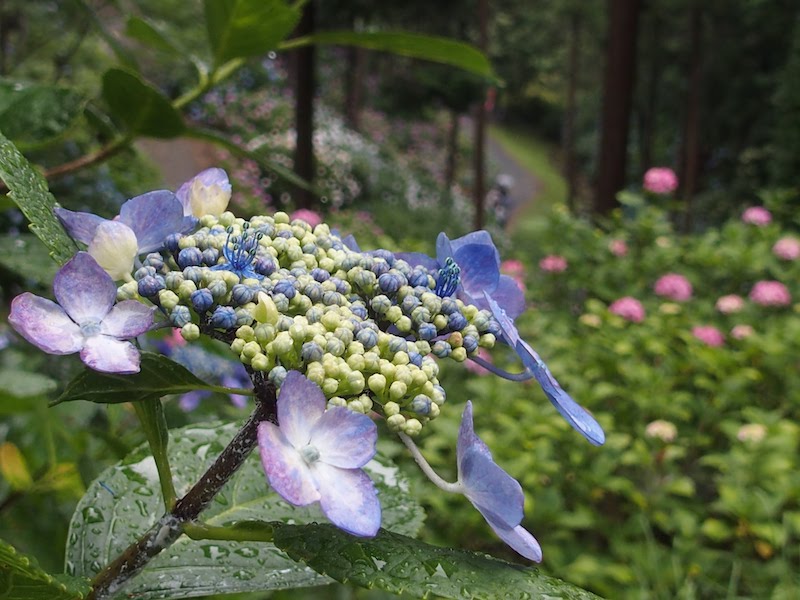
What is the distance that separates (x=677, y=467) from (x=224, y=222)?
7.59 feet

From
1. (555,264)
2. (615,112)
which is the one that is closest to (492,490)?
(555,264)

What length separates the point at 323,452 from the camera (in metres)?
0.47

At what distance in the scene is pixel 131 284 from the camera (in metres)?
0.54

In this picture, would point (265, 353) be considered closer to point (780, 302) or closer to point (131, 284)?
point (131, 284)

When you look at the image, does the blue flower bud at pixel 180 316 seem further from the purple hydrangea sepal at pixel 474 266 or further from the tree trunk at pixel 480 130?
the tree trunk at pixel 480 130

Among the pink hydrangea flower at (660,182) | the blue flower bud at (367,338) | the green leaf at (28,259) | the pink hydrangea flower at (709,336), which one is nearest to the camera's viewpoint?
the blue flower bud at (367,338)

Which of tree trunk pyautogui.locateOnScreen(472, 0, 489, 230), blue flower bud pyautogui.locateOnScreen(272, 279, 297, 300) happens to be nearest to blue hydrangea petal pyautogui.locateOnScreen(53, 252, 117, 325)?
blue flower bud pyautogui.locateOnScreen(272, 279, 297, 300)

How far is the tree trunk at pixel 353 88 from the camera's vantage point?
13.5 meters

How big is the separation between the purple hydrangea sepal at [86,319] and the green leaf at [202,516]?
9.4 inches

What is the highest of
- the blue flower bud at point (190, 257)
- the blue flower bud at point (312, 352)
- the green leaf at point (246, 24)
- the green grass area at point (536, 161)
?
the green leaf at point (246, 24)

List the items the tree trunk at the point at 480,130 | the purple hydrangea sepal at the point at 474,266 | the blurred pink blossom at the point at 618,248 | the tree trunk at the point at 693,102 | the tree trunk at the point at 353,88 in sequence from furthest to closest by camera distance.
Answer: the tree trunk at the point at 353,88, the tree trunk at the point at 693,102, the tree trunk at the point at 480,130, the blurred pink blossom at the point at 618,248, the purple hydrangea sepal at the point at 474,266

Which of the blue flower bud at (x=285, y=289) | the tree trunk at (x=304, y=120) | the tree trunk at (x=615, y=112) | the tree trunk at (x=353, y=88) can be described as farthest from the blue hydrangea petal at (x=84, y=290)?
the tree trunk at (x=353, y=88)

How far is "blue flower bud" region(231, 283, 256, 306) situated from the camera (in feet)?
1.73

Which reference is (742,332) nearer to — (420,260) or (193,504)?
(420,260)
